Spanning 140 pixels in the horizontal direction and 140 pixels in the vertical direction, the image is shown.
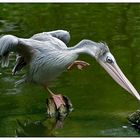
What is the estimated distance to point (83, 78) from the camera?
3.70 m

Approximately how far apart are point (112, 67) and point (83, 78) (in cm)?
40

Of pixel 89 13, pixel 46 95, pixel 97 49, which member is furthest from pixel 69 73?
pixel 89 13

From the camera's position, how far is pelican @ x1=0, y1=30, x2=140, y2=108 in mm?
3307

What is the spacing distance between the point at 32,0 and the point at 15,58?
2.66 feet

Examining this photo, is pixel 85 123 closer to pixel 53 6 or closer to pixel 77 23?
pixel 77 23

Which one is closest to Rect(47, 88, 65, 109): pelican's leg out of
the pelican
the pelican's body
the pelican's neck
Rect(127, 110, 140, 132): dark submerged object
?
the pelican

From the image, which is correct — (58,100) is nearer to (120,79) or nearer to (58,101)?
(58,101)

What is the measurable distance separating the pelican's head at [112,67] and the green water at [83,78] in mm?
67

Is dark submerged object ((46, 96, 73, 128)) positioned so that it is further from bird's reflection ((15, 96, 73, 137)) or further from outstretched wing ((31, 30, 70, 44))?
outstretched wing ((31, 30, 70, 44))

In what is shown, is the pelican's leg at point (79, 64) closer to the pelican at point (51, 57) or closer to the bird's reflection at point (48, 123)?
the pelican at point (51, 57)

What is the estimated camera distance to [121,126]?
317cm

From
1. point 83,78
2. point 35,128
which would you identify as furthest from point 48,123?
point 83,78

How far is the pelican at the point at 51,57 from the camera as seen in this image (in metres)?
3.31

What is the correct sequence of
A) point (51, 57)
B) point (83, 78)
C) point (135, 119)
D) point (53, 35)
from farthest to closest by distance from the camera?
point (83, 78) → point (53, 35) → point (51, 57) → point (135, 119)
